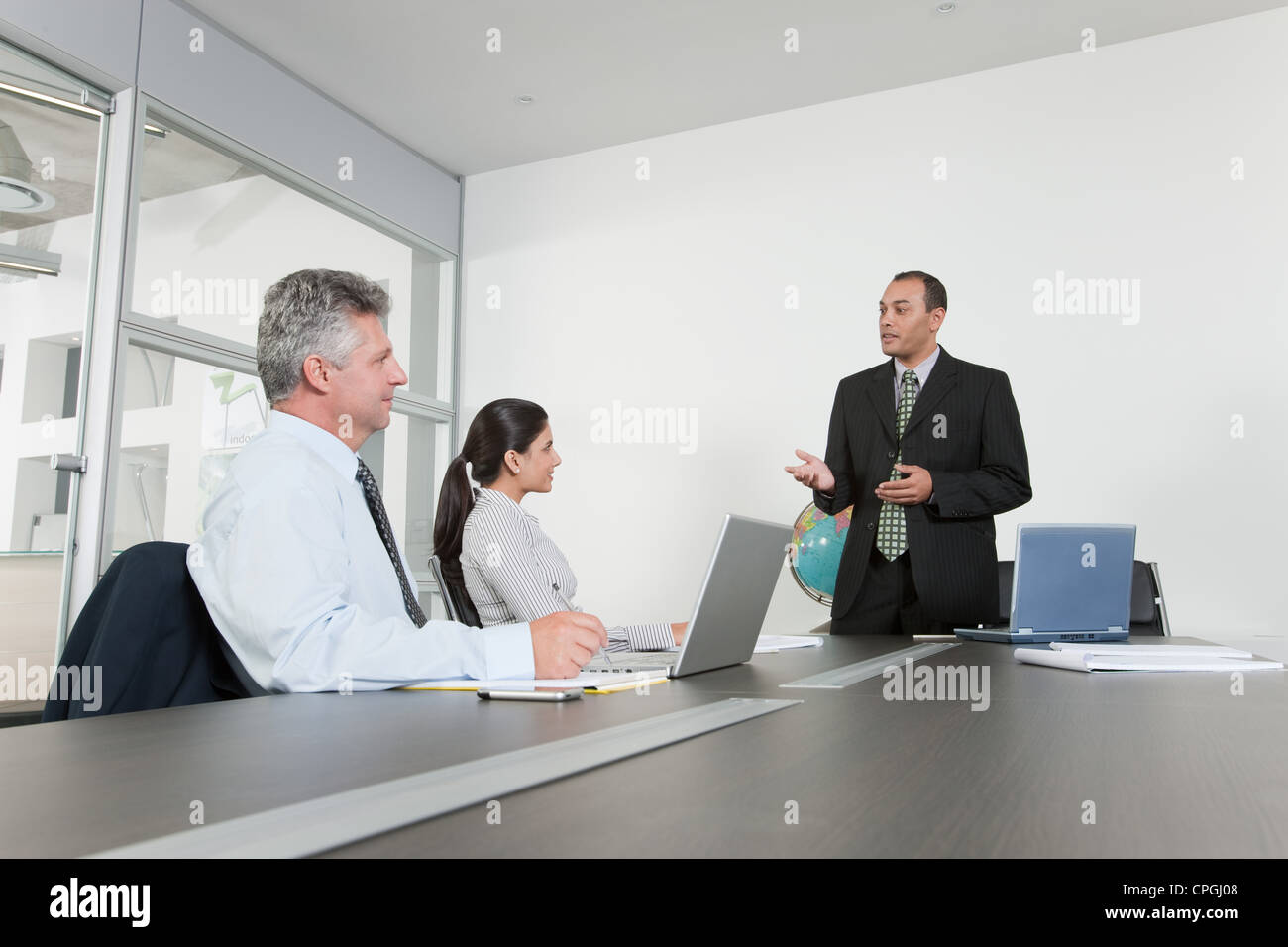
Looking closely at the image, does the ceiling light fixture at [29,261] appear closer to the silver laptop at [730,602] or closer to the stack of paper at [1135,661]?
the silver laptop at [730,602]

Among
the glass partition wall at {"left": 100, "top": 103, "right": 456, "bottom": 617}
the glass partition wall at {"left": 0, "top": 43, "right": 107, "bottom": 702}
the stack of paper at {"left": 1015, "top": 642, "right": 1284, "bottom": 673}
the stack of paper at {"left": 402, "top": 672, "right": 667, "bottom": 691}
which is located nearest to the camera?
the stack of paper at {"left": 402, "top": 672, "right": 667, "bottom": 691}

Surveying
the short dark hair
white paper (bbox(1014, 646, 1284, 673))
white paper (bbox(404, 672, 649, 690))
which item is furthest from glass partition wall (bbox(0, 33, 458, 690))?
white paper (bbox(1014, 646, 1284, 673))

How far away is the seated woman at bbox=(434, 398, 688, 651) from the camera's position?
2338 mm

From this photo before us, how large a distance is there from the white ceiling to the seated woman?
227 centimetres

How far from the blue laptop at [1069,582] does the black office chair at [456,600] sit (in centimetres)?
123

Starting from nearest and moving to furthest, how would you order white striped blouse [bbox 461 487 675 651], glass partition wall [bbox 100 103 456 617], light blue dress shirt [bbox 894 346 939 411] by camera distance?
1. white striped blouse [bbox 461 487 675 651]
2. light blue dress shirt [bbox 894 346 939 411]
3. glass partition wall [bbox 100 103 456 617]

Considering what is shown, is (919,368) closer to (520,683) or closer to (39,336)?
(520,683)

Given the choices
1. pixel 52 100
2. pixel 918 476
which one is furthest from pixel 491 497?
pixel 52 100


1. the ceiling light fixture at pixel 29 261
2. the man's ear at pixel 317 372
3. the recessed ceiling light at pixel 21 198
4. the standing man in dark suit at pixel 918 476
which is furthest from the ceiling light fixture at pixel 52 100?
the standing man in dark suit at pixel 918 476

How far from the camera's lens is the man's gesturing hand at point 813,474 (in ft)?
8.73

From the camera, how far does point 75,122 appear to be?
12.1 feet

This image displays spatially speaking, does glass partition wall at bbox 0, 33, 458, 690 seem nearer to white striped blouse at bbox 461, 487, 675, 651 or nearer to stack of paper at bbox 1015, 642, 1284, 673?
white striped blouse at bbox 461, 487, 675, 651

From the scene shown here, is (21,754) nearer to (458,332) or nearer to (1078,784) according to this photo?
(1078,784)

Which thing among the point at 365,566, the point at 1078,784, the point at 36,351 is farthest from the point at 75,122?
the point at 1078,784
